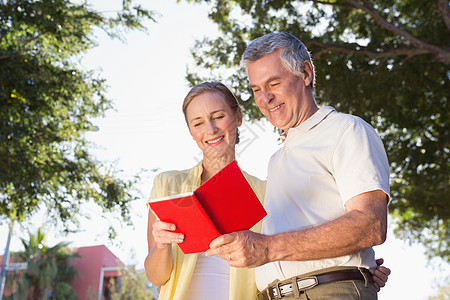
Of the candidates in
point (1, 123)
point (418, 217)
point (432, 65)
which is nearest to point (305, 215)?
point (432, 65)

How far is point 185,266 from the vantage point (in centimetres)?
330

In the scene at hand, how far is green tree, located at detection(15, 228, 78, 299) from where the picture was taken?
41406 mm

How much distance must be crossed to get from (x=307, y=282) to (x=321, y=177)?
0.43 metres

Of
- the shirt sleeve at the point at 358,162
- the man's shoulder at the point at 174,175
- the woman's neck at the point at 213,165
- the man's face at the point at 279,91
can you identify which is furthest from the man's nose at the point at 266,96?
the man's shoulder at the point at 174,175

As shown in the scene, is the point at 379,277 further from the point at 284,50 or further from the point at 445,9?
the point at 445,9

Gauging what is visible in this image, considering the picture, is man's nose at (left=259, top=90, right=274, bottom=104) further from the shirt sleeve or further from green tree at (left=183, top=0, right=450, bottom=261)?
green tree at (left=183, top=0, right=450, bottom=261)

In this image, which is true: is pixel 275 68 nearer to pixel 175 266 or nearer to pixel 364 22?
pixel 175 266

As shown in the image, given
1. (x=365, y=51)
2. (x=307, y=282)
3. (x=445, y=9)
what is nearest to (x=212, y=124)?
(x=307, y=282)

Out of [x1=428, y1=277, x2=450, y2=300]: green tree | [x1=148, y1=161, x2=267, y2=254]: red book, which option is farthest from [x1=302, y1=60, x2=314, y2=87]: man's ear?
[x1=428, y1=277, x2=450, y2=300]: green tree

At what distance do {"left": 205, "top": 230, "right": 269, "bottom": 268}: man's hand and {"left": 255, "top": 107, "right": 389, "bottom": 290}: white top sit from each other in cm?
25

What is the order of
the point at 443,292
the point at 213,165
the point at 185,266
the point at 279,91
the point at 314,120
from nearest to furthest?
1. the point at 314,120
2. the point at 279,91
3. the point at 185,266
4. the point at 213,165
5. the point at 443,292

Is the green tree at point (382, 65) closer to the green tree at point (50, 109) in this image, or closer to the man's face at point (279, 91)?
the green tree at point (50, 109)

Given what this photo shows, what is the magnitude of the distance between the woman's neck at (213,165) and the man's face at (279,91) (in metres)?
0.85

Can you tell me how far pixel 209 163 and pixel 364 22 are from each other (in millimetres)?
7875
